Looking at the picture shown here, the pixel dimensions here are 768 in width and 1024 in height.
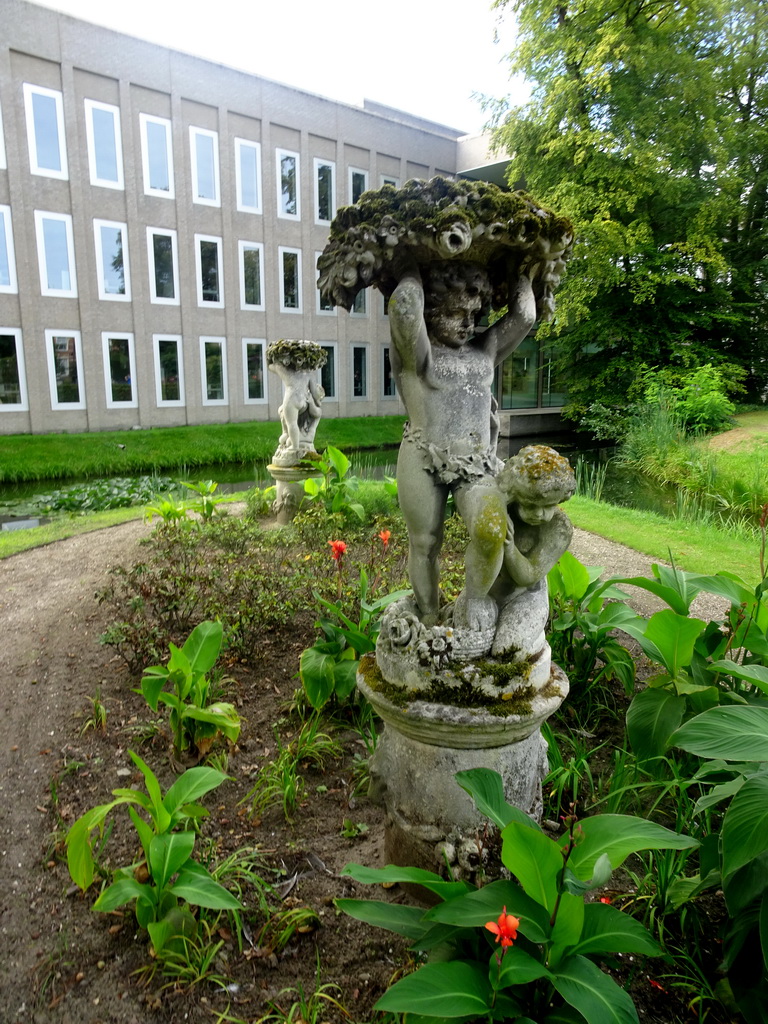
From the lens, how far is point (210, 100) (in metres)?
18.4

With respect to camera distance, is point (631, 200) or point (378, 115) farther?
point (378, 115)

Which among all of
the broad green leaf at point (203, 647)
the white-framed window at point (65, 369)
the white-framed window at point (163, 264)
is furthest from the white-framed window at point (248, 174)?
the broad green leaf at point (203, 647)

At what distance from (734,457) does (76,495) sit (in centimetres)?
1122

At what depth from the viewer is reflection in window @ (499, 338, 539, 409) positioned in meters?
24.4

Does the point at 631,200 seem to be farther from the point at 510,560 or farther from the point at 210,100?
the point at 510,560

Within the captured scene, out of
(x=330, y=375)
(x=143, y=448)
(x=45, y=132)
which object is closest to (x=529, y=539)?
(x=143, y=448)

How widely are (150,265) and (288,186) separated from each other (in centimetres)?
559

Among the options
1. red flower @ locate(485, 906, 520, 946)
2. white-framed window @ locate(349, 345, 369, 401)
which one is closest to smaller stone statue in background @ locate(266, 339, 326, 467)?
red flower @ locate(485, 906, 520, 946)

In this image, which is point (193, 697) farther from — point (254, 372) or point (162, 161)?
point (162, 161)

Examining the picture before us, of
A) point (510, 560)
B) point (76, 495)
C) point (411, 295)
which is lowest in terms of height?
point (76, 495)

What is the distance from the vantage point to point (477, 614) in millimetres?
2352

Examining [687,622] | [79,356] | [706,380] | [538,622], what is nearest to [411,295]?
[538,622]

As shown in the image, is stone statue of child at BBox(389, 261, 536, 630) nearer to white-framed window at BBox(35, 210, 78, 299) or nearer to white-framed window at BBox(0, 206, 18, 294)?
white-framed window at BBox(0, 206, 18, 294)

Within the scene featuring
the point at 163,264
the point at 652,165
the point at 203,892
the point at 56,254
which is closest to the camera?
the point at 203,892
